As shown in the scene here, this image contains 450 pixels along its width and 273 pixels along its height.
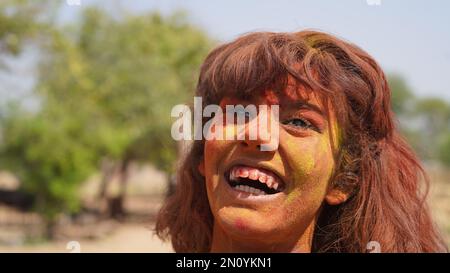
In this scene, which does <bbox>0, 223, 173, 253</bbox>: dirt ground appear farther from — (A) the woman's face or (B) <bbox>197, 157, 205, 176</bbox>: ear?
(A) the woman's face

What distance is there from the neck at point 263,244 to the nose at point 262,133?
339 mm

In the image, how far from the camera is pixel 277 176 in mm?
2115

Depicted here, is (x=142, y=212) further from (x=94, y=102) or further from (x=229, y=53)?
(x=229, y=53)

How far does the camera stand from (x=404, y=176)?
2.42 m

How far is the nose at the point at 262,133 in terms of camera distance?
207 cm

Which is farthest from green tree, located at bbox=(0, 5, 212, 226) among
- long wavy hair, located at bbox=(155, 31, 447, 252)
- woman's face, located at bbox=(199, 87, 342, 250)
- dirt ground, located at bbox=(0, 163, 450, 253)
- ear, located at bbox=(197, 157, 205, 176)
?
woman's face, located at bbox=(199, 87, 342, 250)

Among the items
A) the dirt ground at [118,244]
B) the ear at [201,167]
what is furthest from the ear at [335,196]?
the dirt ground at [118,244]

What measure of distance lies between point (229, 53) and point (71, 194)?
45.3ft

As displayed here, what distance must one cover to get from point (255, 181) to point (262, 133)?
18 cm

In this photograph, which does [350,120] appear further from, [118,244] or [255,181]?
[118,244]

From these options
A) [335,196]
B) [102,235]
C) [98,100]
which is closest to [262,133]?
[335,196]

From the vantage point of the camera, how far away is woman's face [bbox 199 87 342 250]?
6.84 feet

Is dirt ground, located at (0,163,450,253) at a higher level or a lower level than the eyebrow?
higher

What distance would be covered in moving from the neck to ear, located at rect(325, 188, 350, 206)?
107 mm
